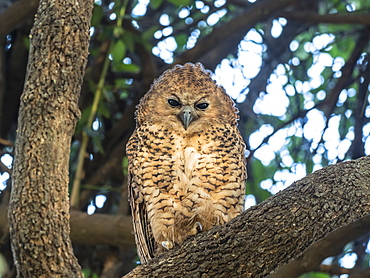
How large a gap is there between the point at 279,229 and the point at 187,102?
1.14 meters

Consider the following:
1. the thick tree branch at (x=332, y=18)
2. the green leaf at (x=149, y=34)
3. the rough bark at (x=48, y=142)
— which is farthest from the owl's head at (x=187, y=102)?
the thick tree branch at (x=332, y=18)

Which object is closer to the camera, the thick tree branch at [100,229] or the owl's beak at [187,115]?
the owl's beak at [187,115]

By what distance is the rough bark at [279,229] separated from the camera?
212 centimetres

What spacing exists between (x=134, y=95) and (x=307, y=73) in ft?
4.26

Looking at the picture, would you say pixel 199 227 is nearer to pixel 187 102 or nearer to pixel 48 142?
pixel 187 102

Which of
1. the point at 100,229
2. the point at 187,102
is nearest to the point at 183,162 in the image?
the point at 187,102

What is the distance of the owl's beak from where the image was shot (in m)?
2.97

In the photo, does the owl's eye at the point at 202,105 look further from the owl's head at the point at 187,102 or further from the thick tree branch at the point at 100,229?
the thick tree branch at the point at 100,229

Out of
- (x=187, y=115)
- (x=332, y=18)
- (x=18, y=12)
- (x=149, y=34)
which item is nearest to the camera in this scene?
(x=187, y=115)

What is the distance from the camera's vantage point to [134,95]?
450cm

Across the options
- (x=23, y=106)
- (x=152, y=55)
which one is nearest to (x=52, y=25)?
(x=23, y=106)


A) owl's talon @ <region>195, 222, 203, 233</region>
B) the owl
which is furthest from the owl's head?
owl's talon @ <region>195, 222, 203, 233</region>

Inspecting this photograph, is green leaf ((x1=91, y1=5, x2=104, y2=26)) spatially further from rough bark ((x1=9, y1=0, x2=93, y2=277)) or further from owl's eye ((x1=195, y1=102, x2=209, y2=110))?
rough bark ((x1=9, y1=0, x2=93, y2=277))

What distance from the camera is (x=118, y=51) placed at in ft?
13.4
